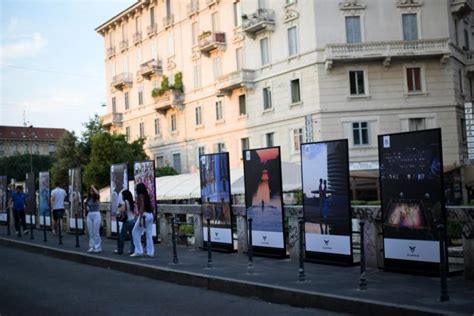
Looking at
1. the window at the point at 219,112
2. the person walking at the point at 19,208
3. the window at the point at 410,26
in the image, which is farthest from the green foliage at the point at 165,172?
the person walking at the point at 19,208

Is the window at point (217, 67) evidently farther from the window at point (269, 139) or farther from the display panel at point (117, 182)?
the display panel at point (117, 182)

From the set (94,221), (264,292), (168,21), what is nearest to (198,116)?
(168,21)

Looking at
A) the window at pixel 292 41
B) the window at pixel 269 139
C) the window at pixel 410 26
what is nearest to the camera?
the window at pixel 410 26

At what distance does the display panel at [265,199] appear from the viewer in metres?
13.5

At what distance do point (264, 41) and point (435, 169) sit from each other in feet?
113

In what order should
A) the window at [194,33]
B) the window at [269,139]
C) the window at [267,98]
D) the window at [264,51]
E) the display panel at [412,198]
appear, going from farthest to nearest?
the window at [194,33] → the window at [264,51] → the window at [267,98] → the window at [269,139] → the display panel at [412,198]

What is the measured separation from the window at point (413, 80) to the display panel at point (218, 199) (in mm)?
26369

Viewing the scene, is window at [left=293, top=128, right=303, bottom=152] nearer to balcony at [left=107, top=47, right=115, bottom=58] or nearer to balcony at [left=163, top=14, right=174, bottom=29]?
balcony at [left=163, top=14, right=174, bottom=29]

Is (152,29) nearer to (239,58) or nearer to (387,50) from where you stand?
(239,58)

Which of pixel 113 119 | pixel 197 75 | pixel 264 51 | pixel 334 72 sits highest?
pixel 197 75

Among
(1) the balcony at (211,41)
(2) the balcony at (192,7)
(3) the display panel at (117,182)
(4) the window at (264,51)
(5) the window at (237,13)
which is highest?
(2) the balcony at (192,7)

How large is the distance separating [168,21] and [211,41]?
914 centimetres

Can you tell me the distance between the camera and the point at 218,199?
50.9 ft

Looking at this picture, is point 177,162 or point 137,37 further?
point 137,37
